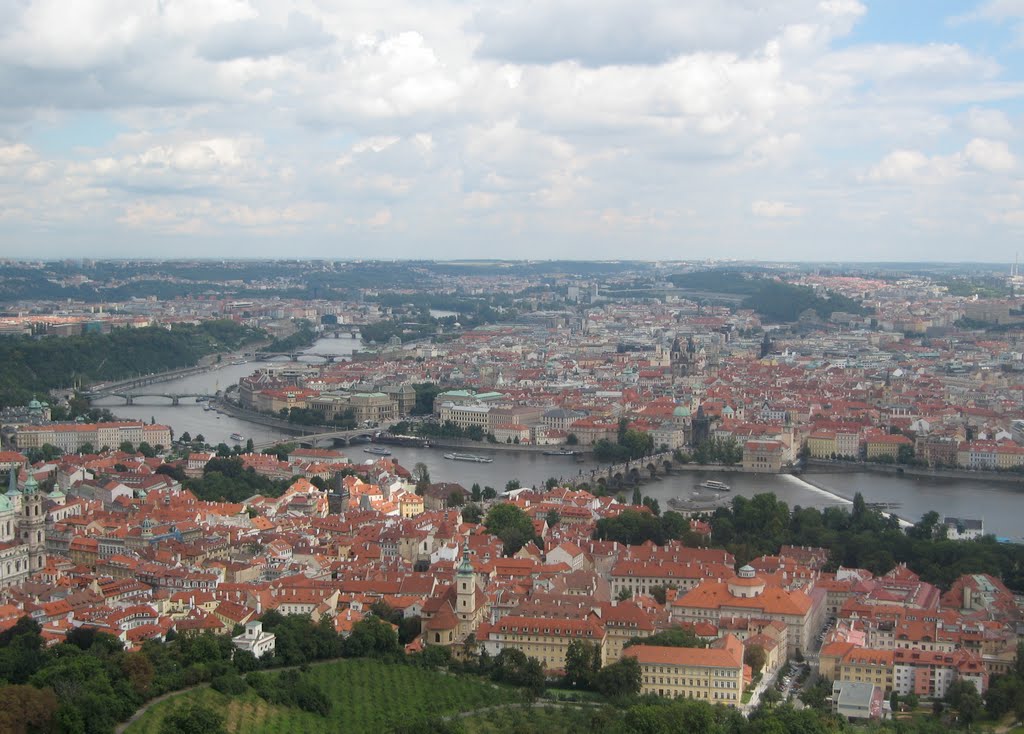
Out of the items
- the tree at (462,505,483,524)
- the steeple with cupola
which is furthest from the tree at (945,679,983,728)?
the steeple with cupola

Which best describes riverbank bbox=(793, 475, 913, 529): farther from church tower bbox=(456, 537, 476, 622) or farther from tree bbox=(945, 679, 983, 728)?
church tower bbox=(456, 537, 476, 622)

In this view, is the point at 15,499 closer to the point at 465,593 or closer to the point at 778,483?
the point at 465,593

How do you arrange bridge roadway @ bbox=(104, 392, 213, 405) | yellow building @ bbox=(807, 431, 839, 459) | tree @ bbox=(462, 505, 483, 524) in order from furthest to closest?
bridge roadway @ bbox=(104, 392, 213, 405), yellow building @ bbox=(807, 431, 839, 459), tree @ bbox=(462, 505, 483, 524)

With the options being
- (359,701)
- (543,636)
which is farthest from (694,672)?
(359,701)

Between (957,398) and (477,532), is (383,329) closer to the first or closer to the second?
(957,398)

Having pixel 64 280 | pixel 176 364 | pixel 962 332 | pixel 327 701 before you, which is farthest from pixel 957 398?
pixel 64 280

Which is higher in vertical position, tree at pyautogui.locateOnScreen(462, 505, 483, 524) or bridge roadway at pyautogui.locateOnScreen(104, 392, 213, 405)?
tree at pyautogui.locateOnScreen(462, 505, 483, 524)
